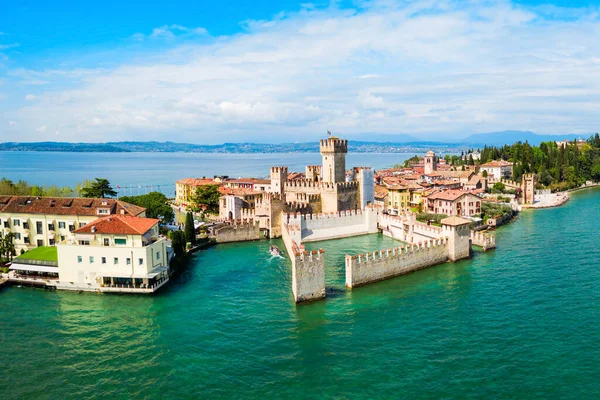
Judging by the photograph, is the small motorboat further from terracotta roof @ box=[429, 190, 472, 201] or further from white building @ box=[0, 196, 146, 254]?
terracotta roof @ box=[429, 190, 472, 201]

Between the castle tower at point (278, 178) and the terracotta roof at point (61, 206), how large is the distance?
1800 cm

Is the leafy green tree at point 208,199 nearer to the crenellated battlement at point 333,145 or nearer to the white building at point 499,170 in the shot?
the crenellated battlement at point 333,145

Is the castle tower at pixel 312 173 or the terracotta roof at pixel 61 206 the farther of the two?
the castle tower at pixel 312 173

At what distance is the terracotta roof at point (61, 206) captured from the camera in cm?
3369

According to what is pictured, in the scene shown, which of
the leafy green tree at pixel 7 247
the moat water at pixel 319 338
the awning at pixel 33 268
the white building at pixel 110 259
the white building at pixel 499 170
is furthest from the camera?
the white building at pixel 499 170

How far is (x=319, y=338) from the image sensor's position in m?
20.4

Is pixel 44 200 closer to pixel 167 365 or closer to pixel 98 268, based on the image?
pixel 98 268

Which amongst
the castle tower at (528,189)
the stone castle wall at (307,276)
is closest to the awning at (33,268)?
the stone castle wall at (307,276)

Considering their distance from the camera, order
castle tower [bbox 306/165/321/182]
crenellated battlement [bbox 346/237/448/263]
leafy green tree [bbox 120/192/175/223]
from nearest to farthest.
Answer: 1. crenellated battlement [bbox 346/237/448/263]
2. leafy green tree [bbox 120/192/175/223]
3. castle tower [bbox 306/165/321/182]

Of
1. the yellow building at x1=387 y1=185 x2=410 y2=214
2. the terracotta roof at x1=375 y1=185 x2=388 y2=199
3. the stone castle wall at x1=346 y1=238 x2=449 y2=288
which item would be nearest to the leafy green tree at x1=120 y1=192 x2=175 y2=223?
the stone castle wall at x1=346 y1=238 x2=449 y2=288

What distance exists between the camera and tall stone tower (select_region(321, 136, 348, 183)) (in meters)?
49.3

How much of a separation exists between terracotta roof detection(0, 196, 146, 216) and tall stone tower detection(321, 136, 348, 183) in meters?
21.4

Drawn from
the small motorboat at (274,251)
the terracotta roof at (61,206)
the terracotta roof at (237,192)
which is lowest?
the small motorboat at (274,251)

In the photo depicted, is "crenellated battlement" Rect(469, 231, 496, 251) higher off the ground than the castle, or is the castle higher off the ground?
the castle
